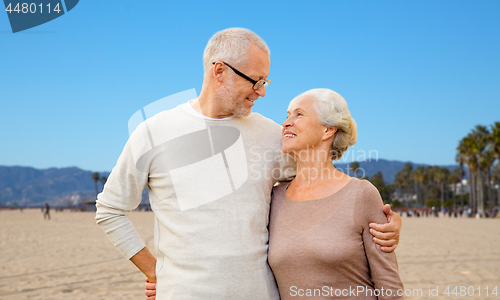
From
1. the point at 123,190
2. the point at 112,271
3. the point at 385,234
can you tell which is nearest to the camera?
the point at 385,234

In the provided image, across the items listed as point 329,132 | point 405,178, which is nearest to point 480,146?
point 405,178

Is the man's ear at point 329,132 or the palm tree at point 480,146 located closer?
the man's ear at point 329,132

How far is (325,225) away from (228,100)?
1.03 meters

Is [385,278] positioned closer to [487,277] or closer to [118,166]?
[118,166]

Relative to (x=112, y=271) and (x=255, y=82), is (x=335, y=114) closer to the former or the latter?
(x=255, y=82)

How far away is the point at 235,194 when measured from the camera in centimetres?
260

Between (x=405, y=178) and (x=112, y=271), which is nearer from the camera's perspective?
(x=112, y=271)

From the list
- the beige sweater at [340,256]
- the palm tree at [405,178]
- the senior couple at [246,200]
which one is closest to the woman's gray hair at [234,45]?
the senior couple at [246,200]

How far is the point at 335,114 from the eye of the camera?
2756 mm

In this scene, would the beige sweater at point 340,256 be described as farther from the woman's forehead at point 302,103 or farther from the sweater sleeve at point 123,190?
the sweater sleeve at point 123,190

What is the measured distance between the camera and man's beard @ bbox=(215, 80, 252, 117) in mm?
2760

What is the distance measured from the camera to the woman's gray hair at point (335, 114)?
9.04 ft

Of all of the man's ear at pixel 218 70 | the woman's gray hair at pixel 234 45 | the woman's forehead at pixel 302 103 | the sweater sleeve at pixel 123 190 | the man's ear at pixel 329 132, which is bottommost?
the sweater sleeve at pixel 123 190

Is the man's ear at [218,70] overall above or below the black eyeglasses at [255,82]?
above
